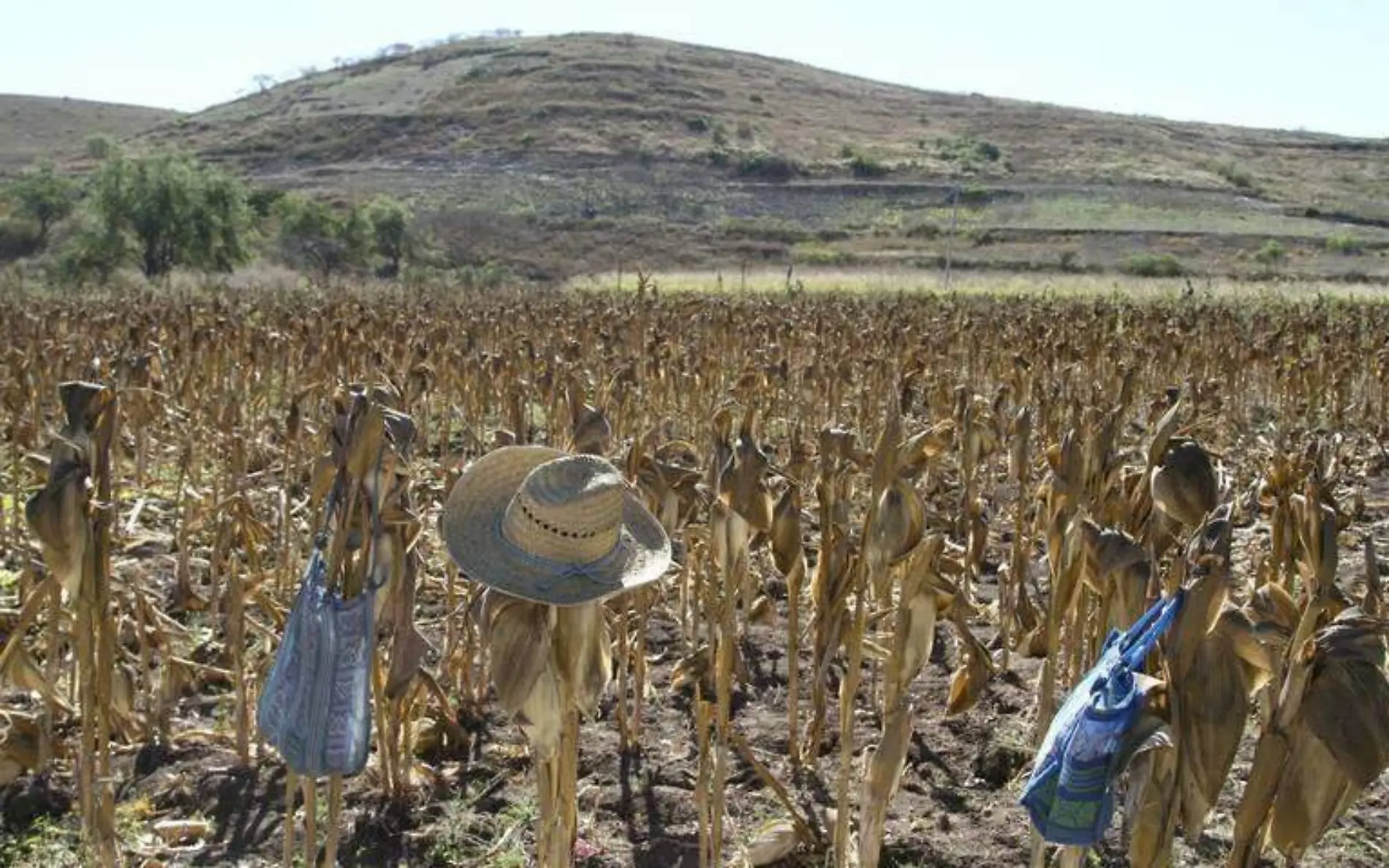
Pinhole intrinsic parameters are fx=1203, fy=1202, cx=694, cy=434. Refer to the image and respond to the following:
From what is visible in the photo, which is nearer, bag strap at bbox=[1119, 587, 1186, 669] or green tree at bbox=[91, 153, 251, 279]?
bag strap at bbox=[1119, 587, 1186, 669]

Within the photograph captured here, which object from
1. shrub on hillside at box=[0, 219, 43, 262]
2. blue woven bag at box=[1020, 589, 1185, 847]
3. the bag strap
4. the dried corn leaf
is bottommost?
shrub on hillside at box=[0, 219, 43, 262]

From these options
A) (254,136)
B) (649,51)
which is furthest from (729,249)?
(649,51)

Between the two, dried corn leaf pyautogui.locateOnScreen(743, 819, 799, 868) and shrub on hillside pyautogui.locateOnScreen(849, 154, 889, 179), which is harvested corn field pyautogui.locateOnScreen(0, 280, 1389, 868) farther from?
shrub on hillside pyautogui.locateOnScreen(849, 154, 889, 179)

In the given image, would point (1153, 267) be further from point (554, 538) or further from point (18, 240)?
point (554, 538)

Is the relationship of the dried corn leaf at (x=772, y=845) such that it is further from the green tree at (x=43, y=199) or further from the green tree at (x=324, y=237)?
the green tree at (x=43, y=199)

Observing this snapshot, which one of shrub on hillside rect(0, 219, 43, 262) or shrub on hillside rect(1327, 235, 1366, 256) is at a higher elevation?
shrub on hillside rect(1327, 235, 1366, 256)

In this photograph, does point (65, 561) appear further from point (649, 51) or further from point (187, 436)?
point (649, 51)

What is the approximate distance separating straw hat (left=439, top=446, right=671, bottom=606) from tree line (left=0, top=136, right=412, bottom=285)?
35.1 m

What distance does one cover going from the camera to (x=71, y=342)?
38.1 ft

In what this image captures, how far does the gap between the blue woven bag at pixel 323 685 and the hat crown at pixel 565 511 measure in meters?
0.37

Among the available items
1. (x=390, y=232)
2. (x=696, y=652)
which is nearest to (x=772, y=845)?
(x=696, y=652)

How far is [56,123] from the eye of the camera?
10394cm

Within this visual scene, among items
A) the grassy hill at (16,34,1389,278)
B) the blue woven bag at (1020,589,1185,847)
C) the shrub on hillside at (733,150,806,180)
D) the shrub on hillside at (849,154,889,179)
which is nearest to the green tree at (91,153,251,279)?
the grassy hill at (16,34,1389,278)

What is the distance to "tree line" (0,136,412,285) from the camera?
36094mm
